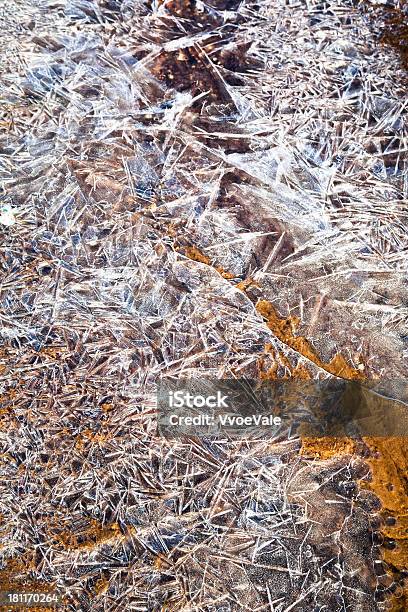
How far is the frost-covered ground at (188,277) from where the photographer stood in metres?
3.17

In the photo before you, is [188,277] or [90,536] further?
[188,277]

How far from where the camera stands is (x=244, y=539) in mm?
3170

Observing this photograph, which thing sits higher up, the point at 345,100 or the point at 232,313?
the point at 345,100

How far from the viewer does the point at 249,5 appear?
361 cm

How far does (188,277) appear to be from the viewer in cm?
335

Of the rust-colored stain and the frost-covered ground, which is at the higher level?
the frost-covered ground

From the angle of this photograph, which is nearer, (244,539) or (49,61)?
(244,539)

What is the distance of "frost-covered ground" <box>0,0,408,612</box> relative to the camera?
317cm

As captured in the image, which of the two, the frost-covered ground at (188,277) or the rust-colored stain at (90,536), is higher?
the frost-covered ground at (188,277)

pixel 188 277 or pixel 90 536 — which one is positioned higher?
pixel 188 277

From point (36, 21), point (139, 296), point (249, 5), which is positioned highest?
point (249, 5)

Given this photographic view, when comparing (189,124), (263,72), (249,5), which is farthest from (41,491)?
(249,5)

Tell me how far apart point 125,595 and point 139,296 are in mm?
1692

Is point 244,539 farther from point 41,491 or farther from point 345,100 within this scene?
point 345,100
